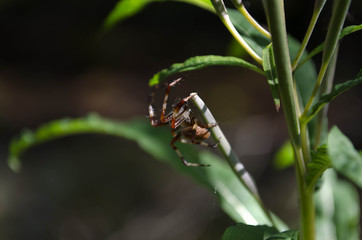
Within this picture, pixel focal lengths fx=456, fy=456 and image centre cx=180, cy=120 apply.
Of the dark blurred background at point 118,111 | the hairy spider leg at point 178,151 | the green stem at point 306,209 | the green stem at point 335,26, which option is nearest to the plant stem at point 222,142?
the green stem at point 306,209

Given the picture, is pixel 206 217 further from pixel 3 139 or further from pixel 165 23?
pixel 165 23

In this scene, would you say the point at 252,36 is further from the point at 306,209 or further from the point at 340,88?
the point at 306,209

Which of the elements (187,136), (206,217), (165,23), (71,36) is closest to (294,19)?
(165,23)

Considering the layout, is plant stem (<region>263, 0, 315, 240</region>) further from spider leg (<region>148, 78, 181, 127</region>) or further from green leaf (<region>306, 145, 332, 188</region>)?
spider leg (<region>148, 78, 181, 127</region>)

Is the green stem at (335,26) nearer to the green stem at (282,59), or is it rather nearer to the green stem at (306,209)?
the green stem at (282,59)

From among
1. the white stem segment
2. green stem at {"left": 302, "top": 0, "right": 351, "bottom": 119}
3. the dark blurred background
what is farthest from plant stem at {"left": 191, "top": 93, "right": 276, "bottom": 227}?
the dark blurred background
